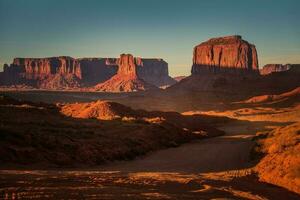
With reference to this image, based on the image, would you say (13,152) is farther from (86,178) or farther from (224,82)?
(224,82)

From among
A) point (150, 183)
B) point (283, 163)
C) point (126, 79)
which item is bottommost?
point (150, 183)

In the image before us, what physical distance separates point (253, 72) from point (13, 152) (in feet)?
422

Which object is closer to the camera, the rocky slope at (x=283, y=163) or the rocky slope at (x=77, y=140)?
the rocky slope at (x=283, y=163)

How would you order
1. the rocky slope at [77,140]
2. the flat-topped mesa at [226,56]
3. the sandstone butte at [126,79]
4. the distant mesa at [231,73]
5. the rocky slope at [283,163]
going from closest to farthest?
the rocky slope at [283,163], the rocky slope at [77,140], the distant mesa at [231,73], the flat-topped mesa at [226,56], the sandstone butte at [126,79]

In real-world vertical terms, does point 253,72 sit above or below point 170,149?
above

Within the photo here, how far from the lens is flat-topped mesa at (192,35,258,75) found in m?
141

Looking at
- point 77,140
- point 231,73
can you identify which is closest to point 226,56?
point 231,73

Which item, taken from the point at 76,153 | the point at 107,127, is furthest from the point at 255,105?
the point at 76,153

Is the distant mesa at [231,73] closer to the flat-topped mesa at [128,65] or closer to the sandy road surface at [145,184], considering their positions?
the flat-topped mesa at [128,65]

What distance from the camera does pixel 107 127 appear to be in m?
30.8

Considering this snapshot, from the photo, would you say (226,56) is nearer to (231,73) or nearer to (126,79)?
(231,73)

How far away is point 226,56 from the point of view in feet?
472

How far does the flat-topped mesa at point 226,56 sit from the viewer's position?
140625mm

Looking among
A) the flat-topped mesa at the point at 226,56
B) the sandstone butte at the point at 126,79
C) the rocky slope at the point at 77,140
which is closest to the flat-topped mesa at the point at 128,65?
the sandstone butte at the point at 126,79
